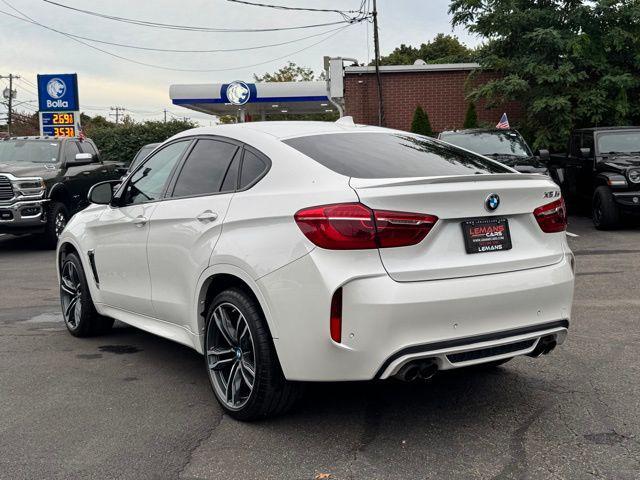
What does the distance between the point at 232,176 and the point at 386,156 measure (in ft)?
2.98

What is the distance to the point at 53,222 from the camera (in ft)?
41.2

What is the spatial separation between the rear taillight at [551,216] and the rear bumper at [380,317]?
40 cm

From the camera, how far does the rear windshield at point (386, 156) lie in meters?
3.82

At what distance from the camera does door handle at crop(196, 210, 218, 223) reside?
4.06 m

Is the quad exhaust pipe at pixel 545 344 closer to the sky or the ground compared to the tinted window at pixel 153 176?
closer to the ground

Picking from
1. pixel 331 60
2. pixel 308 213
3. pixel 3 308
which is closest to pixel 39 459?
pixel 308 213

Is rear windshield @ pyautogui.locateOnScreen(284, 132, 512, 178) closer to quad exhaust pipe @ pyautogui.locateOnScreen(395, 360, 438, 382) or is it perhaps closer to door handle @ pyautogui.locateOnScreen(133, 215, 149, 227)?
quad exhaust pipe @ pyautogui.locateOnScreen(395, 360, 438, 382)

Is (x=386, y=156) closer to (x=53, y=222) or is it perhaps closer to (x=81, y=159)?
(x=53, y=222)

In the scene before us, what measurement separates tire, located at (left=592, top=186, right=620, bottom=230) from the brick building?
1061 centimetres

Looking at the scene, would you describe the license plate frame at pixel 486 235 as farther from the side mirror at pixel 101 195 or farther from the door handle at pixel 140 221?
the side mirror at pixel 101 195


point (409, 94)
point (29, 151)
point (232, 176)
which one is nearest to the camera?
point (232, 176)

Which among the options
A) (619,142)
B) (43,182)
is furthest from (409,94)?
(43,182)

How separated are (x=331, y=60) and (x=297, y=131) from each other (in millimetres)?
10972

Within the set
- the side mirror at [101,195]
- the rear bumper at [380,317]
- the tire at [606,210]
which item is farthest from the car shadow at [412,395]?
the tire at [606,210]
